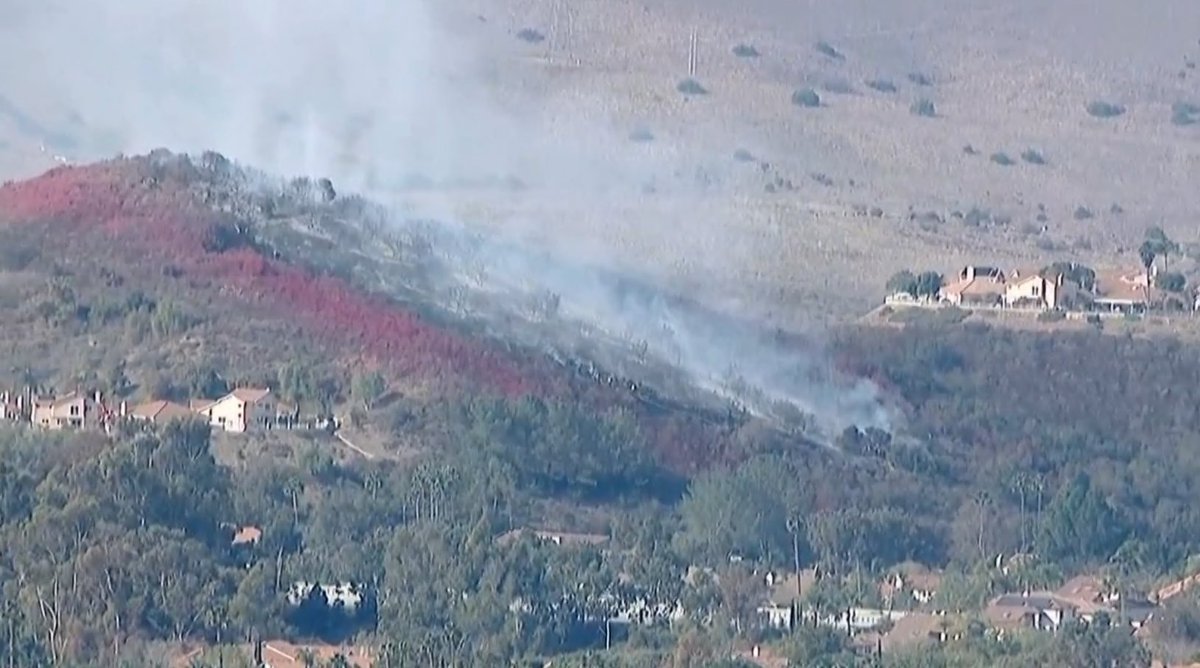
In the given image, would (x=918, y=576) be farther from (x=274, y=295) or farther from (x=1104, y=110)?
(x=1104, y=110)

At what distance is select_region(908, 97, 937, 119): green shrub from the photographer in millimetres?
143875

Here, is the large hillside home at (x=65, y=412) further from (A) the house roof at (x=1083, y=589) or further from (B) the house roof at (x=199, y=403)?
(A) the house roof at (x=1083, y=589)

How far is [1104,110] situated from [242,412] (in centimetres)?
6836

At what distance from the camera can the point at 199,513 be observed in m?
72.9

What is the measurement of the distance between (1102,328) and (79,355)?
2477 centimetres

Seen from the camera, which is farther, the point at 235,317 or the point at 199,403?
the point at 235,317

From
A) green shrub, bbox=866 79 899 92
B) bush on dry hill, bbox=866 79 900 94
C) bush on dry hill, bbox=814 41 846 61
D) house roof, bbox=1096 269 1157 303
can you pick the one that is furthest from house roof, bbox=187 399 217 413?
bush on dry hill, bbox=814 41 846 61

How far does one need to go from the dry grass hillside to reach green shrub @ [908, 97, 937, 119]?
1.33 feet

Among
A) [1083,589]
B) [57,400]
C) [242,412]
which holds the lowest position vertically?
[1083,589]

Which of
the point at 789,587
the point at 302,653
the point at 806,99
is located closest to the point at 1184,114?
the point at 806,99

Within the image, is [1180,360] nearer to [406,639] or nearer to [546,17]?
[406,639]

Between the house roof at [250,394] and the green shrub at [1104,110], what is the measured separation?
66.2 metres

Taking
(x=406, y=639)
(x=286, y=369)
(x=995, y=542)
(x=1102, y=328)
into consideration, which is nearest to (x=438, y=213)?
(x=1102, y=328)

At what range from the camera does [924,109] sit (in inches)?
5674
